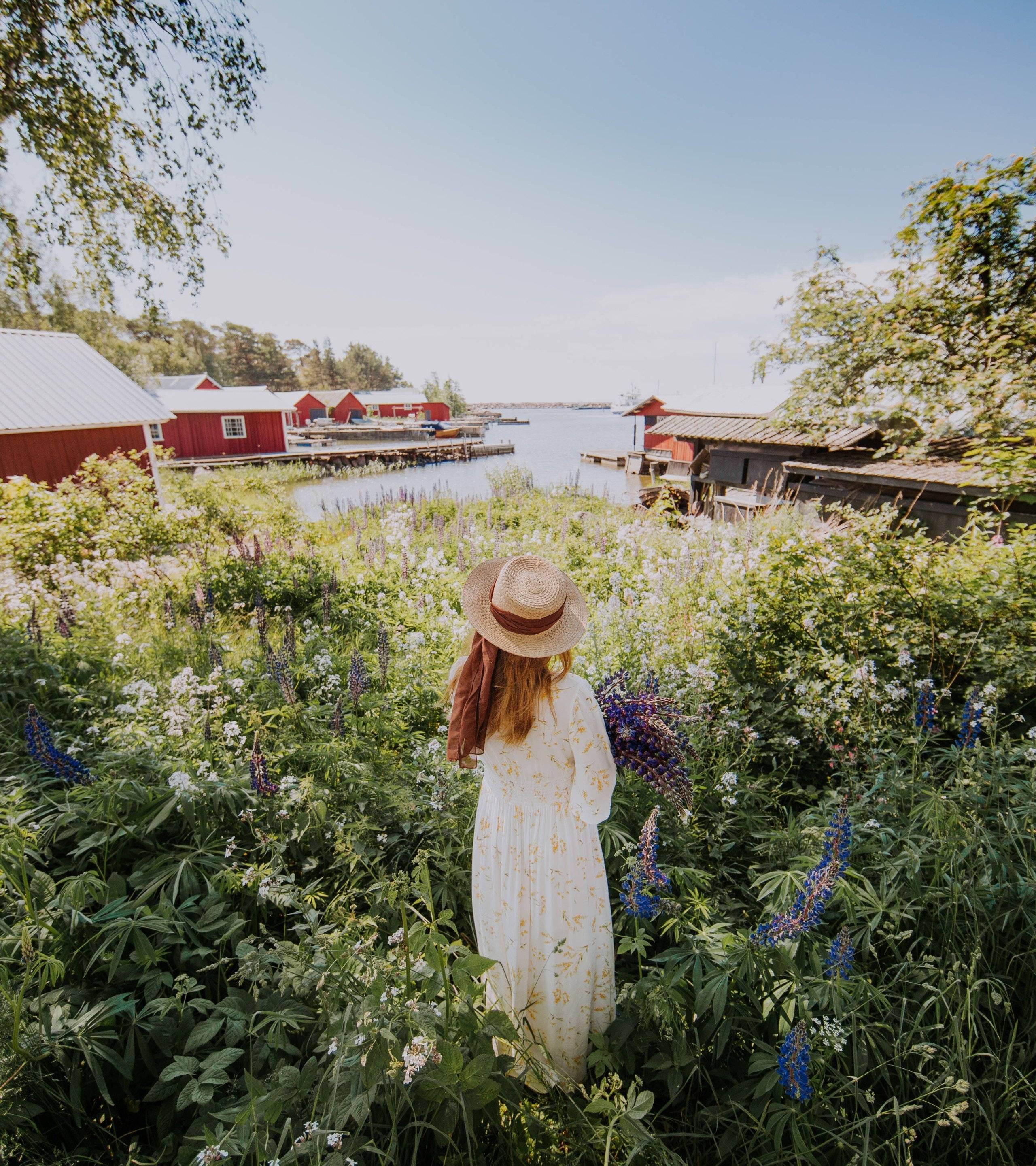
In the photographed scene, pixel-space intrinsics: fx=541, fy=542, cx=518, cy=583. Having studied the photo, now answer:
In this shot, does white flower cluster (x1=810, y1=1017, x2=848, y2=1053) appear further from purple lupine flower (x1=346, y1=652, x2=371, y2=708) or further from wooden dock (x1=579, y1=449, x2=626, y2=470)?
wooden dock (x1=579, y1=449, x2=626, y2=470)

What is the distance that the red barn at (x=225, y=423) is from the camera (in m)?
35.3

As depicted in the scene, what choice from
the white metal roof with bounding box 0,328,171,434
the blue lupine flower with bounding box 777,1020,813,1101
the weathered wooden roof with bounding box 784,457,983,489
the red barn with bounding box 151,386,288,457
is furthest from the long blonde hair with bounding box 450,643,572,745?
the red barn with bounding box 151,386,288,457

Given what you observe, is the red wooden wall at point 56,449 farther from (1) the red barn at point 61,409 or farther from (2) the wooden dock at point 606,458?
(2) the wooden dock at point 606,458

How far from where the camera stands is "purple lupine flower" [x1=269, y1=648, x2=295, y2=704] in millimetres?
3537

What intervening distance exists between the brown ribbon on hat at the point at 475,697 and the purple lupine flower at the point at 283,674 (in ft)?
5.95

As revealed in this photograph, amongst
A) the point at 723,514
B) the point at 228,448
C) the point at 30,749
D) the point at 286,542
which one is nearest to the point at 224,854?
the point at 30,749

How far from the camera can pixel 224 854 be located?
2.47 m

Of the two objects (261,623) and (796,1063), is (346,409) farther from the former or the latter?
(796,1063)

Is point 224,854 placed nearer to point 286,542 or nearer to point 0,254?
point 286,542

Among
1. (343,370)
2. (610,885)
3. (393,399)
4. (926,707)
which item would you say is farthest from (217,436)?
(343,370)

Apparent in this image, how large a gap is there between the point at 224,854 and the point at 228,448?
41015mm

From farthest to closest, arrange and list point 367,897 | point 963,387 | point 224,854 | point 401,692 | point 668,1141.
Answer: point 963,387, point 401,692, point 367,897, point 224,854, point 668,1141

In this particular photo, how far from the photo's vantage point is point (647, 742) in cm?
216

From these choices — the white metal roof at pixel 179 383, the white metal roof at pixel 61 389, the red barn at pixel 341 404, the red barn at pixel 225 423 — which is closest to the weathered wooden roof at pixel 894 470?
the white metal roof at pixel 61 389
